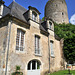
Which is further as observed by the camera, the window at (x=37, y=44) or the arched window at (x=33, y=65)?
the window at (x=37, y=44)

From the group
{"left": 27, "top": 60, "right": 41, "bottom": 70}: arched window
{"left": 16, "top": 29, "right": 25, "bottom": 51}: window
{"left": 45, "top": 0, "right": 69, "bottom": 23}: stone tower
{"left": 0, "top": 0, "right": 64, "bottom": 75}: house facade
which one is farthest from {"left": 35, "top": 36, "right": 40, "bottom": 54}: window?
{"left": 45, "top": 0, "right": 69, "bottom": 23}: stone tower

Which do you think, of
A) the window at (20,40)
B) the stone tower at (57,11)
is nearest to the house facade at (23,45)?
the window at (20,40)

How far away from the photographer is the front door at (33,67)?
7070 millimetres

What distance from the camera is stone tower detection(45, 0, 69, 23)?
1029 inches

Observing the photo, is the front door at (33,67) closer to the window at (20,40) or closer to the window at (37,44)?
the window at (37,44)

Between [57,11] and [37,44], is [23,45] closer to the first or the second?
[37,44]

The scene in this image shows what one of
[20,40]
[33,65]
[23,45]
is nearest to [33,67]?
Answer: [33,65]

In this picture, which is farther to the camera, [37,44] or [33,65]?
[37,44]

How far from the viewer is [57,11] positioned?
26797 mm

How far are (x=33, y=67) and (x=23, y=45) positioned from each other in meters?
2.27

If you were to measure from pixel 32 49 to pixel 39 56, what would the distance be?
1.12m

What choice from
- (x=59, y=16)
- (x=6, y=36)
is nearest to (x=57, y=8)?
(x=59, y=16)

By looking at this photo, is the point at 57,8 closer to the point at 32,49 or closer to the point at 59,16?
the point at 59,16

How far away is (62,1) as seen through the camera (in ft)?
94.2
